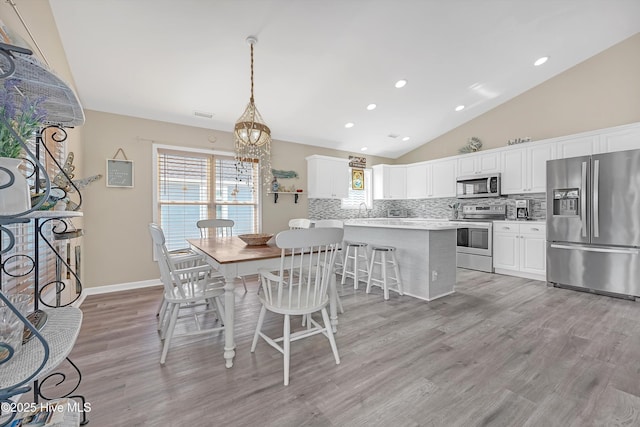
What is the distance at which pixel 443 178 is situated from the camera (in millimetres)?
5879

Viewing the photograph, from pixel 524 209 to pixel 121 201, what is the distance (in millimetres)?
6416

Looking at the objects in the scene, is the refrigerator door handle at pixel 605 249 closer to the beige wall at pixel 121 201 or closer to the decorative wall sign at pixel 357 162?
the decorative wall sign at pixel 357 162

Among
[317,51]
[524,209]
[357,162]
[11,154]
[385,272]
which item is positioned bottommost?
[385,272]

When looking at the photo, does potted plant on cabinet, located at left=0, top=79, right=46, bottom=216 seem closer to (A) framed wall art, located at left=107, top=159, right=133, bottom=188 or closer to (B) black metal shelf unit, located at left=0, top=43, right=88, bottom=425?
(B) black metal shelf unit, located at left=0, top=43, right=88, bottom=425

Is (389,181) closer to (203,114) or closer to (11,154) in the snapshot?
(203,114)

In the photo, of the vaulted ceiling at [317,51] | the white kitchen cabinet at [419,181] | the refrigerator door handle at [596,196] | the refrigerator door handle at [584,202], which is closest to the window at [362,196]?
the white kitchen cabinet at [419,181]

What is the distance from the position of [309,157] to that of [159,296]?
3517 mm

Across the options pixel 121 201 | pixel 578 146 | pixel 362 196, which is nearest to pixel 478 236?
pixel 578 146

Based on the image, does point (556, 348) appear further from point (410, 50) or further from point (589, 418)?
point (410, 50)

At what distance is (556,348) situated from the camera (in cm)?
222

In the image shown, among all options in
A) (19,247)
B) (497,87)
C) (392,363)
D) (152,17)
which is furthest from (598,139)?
(19,247)

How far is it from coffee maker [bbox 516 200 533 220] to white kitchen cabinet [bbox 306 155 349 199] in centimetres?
315

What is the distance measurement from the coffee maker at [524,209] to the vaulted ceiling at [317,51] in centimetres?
205

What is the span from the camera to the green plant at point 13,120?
801mm
